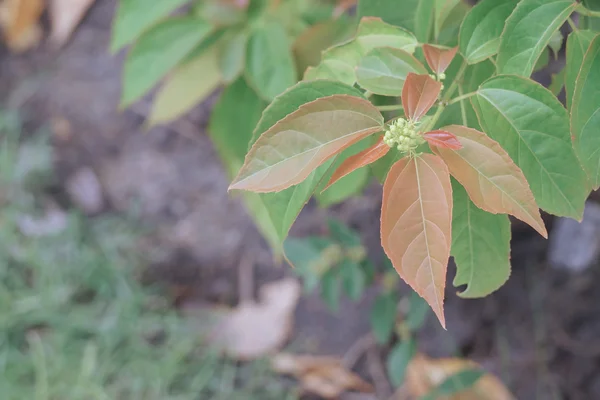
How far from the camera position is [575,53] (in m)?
0.45

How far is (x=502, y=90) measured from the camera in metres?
0.43

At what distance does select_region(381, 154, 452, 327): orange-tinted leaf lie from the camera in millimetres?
391

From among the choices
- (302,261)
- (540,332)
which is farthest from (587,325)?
(302,261)

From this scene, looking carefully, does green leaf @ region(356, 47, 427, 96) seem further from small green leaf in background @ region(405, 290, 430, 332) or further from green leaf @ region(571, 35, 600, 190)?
small green leaf in background @ region(405, 290, 430, 332)

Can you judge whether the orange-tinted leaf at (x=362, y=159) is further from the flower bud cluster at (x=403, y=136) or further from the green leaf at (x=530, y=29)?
the green leaf at (x=530, y=29)

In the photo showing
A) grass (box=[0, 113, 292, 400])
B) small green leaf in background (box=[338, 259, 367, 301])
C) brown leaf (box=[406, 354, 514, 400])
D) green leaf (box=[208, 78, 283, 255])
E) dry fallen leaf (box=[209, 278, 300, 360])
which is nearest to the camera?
green leaf (box=[208, 78, 283, 255])

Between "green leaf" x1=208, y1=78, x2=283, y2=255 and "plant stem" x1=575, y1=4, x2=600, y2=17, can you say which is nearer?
"plant stem" x1=575, y1=4, x2=600, y2=17

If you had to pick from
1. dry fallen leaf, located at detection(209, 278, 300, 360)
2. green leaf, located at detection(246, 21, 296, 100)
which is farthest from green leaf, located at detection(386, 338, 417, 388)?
green leaf, located at detection(246, 21, 296, 100)

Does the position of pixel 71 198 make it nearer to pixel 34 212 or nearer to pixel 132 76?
pixel 34 212

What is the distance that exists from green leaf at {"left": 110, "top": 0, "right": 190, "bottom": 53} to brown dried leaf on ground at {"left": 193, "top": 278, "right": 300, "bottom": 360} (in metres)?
0.92

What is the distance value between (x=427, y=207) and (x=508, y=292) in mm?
1090

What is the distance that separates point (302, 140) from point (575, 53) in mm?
229

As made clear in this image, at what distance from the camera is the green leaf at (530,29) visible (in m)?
0.43

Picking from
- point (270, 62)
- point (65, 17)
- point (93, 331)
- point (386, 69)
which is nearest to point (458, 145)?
point (386, 69)
